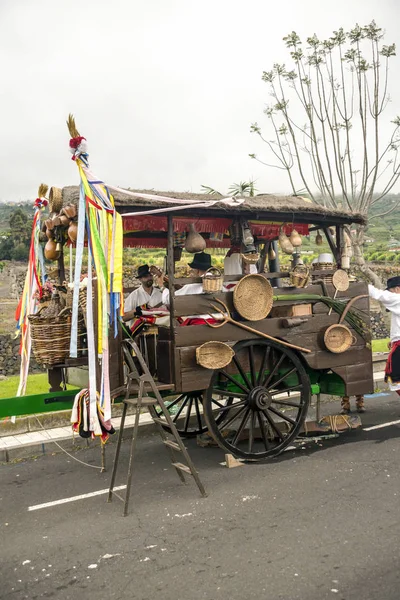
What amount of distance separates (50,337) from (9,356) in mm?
11806

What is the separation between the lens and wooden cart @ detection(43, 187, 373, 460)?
5.86m

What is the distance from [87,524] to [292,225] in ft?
15.0

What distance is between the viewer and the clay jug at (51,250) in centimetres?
667

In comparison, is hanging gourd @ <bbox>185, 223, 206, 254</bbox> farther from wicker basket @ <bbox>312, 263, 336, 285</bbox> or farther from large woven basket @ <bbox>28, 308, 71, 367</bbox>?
large woven basket @ <bbox>28, 308, 71, 367</bbox>

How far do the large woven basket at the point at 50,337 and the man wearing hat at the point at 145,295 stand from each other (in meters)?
1.78

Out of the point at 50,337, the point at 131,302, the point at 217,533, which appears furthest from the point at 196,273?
the point at 217,533

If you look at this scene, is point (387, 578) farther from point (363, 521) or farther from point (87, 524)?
point (87, 524)

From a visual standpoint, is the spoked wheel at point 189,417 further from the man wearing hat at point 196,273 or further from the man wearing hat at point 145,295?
the man wearing hat at point 196,273

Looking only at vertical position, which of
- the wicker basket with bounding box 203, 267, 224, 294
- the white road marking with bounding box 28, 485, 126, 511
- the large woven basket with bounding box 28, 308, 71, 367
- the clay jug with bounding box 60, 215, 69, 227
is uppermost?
the clay jug with bounding box 60, 215, 69, 227

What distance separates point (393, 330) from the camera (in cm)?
791

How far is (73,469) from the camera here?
244 inches

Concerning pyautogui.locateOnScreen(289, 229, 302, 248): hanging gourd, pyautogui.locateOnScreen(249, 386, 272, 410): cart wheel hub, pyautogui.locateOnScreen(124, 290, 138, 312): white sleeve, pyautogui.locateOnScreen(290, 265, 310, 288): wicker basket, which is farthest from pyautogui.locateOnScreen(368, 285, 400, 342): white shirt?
pyautogui.locateOnScreen(124, 290, 138, 312): white sleeve

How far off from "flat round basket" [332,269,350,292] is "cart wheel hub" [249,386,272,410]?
156cm

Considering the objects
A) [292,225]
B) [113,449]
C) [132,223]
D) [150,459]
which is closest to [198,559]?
[150,459]
